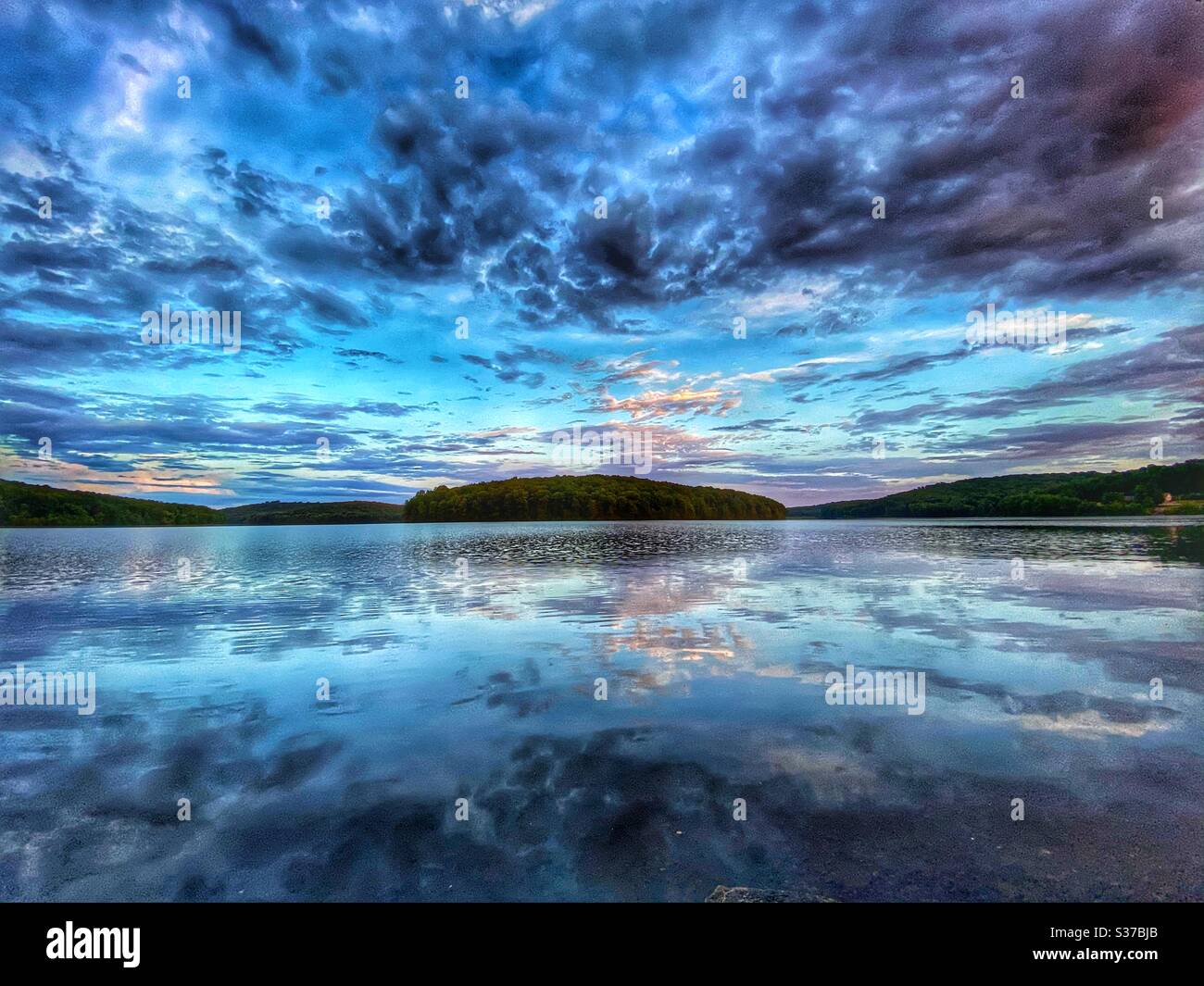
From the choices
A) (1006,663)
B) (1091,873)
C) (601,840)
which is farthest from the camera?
(1006,663)

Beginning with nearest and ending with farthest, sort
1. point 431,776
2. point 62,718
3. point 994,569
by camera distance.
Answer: point 431,776
point 62,718
point 994,569

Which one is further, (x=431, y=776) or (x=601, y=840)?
(x=431, y=776)

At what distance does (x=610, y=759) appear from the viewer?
8305mm

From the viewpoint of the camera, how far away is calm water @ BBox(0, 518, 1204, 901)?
5500mm

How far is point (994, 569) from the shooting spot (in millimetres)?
34625

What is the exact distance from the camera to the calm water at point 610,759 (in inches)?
217

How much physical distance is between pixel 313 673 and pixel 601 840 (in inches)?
421

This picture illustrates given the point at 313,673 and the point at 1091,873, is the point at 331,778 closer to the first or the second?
the point at 313,673
